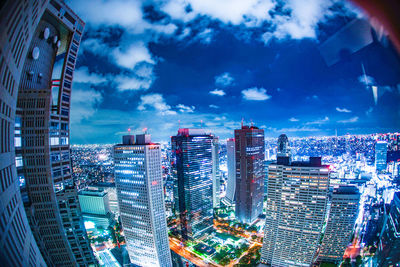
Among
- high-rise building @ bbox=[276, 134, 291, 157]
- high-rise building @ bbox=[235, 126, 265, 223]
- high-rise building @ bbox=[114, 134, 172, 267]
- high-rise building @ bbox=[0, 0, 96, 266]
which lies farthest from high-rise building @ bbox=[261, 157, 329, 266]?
high-rise building @ bbox=[0, 0, 96, 266]

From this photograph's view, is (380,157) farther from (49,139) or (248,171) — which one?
(49,139)

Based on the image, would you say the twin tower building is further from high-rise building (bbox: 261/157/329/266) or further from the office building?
the office building

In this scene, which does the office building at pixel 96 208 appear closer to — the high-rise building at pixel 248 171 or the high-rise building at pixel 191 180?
the high-rise building at pixel 191 180

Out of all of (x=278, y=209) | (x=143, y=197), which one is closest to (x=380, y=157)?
(x=278, y=209)

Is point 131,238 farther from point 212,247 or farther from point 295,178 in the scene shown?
point 295,178

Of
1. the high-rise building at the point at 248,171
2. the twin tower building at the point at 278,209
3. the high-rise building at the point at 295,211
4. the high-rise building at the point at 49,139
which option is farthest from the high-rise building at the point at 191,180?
the high-rise building at the point at 49,139

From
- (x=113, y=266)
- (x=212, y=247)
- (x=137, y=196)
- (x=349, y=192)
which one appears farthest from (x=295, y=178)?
(x=113, y=266)
